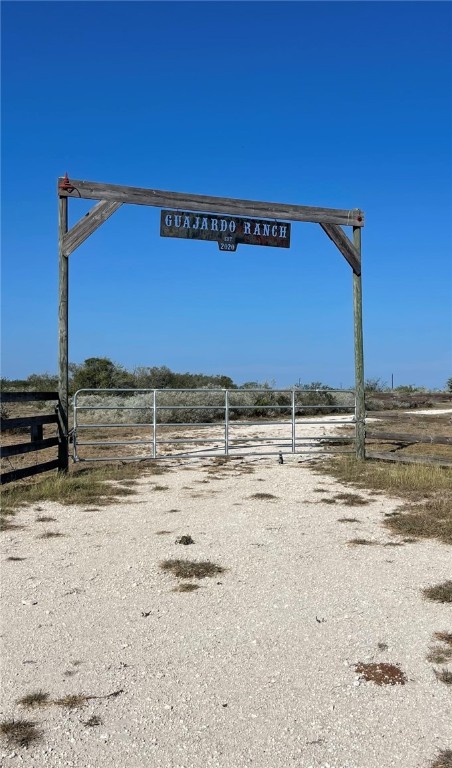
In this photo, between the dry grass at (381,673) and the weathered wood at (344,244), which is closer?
the dry grass at (381,673)

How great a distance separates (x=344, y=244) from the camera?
1246cm

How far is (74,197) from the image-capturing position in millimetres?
10438

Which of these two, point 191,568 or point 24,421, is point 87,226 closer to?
point 24,421

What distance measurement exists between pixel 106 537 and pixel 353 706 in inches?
148

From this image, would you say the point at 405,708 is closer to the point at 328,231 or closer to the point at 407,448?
the point at 328,231

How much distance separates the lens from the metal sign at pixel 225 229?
37.1 feet

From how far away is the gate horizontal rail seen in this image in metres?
12.3

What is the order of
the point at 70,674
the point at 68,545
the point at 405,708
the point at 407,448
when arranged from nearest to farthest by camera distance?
the point at 405,708 < the point at 70,674 < the point at 68,545 < the point at 407,448

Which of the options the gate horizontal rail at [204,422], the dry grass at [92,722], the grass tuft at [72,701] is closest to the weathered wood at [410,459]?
the gate horizontal rail at [204,422]

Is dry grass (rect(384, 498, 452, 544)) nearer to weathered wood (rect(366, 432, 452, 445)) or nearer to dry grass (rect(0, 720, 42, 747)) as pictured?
weathered wood (rect(366, 432, 452, 445))

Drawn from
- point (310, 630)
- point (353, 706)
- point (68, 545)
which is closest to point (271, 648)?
point (310, 630)

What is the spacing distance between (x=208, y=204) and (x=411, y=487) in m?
6.07

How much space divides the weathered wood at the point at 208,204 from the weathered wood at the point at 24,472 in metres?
4.31

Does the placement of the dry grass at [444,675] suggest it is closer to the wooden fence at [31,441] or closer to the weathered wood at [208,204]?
the wooden fence at [31,441]
